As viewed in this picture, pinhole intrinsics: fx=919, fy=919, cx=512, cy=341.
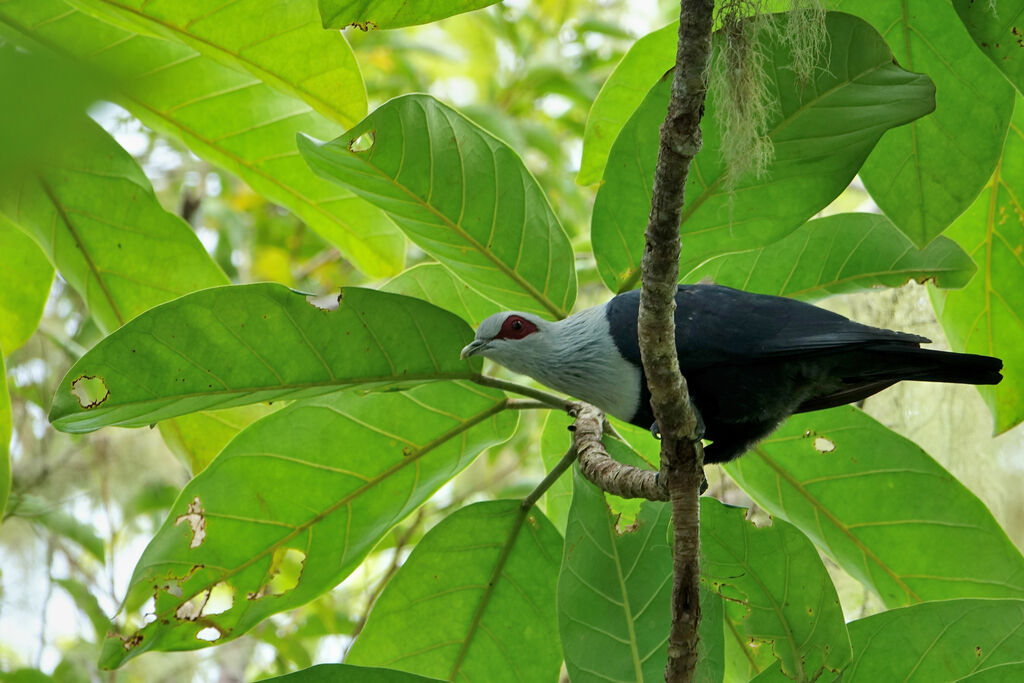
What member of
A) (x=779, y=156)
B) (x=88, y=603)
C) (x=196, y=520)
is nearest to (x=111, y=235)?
(x=196, y=520)

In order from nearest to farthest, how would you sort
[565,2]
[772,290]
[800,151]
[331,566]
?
1. [800,151]
2. [331,566]
3. [772,290]
4. [565,2]

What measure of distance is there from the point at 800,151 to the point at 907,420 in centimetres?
234

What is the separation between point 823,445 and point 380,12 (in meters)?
1.74

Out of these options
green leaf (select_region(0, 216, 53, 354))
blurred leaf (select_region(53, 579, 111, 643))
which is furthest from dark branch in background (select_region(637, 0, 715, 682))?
blurred leaf (select_region(53, 579, 111, 643))

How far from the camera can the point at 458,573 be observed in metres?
2.62

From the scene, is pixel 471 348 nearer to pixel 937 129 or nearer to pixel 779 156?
pixel 779 156

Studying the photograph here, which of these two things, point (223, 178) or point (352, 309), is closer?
point (352, 309)

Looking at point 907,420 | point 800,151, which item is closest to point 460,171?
point 800,151

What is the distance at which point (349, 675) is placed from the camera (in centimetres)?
202

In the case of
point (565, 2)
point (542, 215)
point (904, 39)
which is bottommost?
point (542, 215)

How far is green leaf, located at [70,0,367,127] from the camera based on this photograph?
240cm

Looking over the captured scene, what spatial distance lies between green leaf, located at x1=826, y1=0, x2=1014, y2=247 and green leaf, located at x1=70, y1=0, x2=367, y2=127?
1314mm

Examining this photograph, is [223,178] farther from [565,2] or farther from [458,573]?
[458,573]

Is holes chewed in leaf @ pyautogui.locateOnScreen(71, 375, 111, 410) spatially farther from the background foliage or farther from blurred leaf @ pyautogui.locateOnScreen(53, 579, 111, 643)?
blurred leaf @ pyautogui.locateOnScreen(53, 579, 111, 643)
